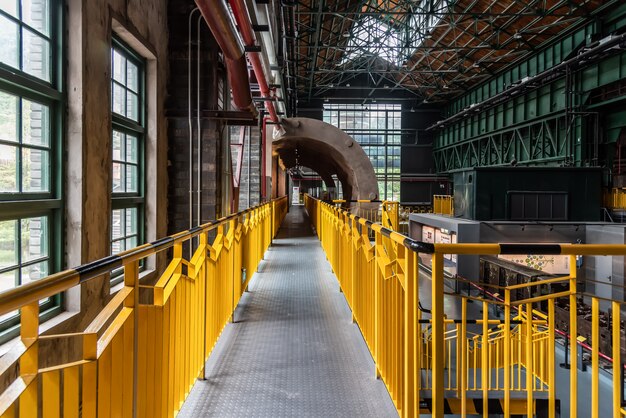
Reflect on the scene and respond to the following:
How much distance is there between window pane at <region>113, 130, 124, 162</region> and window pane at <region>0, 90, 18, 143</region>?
199 centimetres

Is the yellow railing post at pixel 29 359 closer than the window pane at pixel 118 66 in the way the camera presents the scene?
Yes

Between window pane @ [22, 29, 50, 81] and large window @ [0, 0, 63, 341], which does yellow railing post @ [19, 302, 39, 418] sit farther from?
window pane @ [22, 29, 50, 81]

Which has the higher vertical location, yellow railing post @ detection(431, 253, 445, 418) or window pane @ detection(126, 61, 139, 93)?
window pane @ detection(126, 61, 139, 93)

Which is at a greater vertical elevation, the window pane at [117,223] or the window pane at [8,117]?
the window pane at [8,117]

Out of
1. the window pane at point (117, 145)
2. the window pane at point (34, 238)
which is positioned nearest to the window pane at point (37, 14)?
the window pane at point (34, 238)

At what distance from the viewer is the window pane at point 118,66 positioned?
5.30 metres

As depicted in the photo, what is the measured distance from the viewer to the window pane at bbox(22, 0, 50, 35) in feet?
11.5

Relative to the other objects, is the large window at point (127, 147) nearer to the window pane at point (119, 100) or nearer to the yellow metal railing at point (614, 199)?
the window pane at point (119, 100)

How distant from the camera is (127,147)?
19.1 ft

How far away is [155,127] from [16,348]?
5739 mm

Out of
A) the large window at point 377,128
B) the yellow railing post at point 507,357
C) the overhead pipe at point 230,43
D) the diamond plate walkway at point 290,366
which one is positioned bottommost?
the diamond plate walkway at point 290,366

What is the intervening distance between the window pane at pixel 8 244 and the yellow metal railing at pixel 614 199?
17987 mm

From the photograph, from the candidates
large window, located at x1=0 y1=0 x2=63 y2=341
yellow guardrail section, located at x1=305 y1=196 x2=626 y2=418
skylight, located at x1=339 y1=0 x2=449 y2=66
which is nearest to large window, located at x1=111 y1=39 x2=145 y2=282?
large window, located at x1=0 y1=0 x2=63 y2=341

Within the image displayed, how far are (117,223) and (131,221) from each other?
1.55ft
